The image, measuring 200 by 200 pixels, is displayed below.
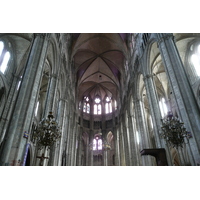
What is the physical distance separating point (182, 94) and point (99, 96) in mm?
26339

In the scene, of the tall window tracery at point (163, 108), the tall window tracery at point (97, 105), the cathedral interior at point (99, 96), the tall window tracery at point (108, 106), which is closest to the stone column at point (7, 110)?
the cathedral interior at point (99, 96)

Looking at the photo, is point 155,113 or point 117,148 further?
point 117,148

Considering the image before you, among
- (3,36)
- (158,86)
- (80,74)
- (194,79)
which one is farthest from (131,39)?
(3,36)

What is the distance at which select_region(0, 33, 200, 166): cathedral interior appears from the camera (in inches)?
306

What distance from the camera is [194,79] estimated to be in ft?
47.9

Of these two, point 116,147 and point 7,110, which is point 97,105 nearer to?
point 116,147

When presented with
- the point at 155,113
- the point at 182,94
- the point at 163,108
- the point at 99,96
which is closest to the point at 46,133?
the point at 182,94

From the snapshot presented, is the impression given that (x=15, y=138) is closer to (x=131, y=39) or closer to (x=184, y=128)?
(x=184, y=128)

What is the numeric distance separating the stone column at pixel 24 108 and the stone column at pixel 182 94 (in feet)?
25.8

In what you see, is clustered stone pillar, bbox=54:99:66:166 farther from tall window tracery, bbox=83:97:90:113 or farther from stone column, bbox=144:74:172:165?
tall window tracery, bbox=83:97:90:113

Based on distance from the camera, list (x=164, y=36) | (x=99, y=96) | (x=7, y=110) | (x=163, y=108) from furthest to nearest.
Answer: (x=99, y=96)
(x=163, y=108)
(x=7, y=110)
(x=164, y=36)

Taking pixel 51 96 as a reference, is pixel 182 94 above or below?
below

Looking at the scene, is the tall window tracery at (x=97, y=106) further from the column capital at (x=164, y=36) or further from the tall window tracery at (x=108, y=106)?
the column capital at (x=164, y=36)

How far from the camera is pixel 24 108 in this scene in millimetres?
7484
